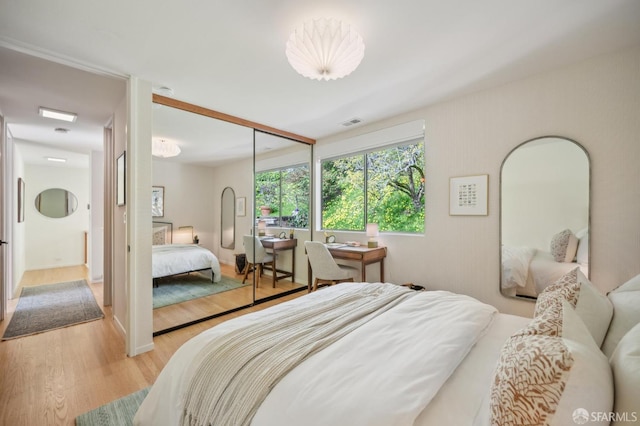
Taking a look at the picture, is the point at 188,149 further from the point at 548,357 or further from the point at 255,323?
the point at 548,357

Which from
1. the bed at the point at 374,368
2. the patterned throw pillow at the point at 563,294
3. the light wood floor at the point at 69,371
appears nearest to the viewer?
the bed at the point at 374,368

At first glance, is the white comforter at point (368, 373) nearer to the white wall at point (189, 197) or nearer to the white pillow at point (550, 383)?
the white pillow at point (550, 383)

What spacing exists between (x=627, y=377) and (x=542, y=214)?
6.91 ft

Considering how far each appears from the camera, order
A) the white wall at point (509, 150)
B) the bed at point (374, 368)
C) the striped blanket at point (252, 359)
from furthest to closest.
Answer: the white wall at point (509, 150)
the striped blanket at point (252, 359)
the bed at point (374, 368)

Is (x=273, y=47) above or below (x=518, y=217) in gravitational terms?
above

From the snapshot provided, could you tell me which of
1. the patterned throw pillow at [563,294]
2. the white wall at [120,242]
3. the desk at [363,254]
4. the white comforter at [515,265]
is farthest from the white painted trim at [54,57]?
the white comforter at [515,265]

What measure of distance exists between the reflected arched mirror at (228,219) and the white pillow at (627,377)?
341 cm

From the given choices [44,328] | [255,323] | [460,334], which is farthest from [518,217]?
[44,328]

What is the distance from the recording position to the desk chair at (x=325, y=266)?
11.1ft

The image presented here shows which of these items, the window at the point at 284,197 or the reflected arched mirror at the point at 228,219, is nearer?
the reflected arched mirror at the point at 228,219

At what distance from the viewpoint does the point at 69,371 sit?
213 centimetres

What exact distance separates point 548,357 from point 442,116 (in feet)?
9.19

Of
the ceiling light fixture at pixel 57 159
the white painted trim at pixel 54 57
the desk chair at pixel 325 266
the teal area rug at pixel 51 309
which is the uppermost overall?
the white painted trim at pixel 54 57

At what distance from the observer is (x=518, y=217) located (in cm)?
250
